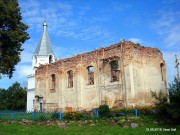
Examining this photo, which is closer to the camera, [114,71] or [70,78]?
[114,71]

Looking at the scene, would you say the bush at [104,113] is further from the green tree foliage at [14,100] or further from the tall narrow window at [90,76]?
the green tree foliage at [14,100]

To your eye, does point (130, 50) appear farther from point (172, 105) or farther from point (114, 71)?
point (172, 105)

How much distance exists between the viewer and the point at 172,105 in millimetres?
13734

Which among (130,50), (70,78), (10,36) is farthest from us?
(70,78)

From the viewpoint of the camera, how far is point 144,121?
14922 mm

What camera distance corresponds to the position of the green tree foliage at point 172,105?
13.4 m

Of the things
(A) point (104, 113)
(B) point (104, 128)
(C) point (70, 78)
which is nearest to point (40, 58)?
(C) point (70, 78)

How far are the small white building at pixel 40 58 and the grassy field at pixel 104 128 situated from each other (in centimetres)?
2256

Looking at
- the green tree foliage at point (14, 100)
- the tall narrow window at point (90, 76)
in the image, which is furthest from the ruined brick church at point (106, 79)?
the green tree foliage at point (14, 100)

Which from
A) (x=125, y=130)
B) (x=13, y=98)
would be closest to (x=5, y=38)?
(x=125, y=130)

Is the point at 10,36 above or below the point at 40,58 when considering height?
below

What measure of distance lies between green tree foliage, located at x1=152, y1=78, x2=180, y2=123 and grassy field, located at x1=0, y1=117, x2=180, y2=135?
61 cm

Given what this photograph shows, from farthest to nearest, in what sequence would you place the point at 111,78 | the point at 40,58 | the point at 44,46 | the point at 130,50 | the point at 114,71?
the point at 44,46, the point at 40,58, the point at 114,71, the point at 111,78, the point at 130,50

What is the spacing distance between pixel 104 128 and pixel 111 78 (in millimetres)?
10669
